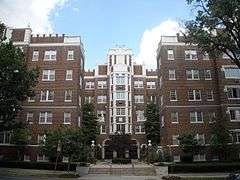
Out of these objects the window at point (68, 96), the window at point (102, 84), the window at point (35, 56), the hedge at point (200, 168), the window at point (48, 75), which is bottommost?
the hedge at point (200, 168)

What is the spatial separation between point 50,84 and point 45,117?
17.3 ft

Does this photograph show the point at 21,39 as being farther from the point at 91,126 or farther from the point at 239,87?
the point at 239,87

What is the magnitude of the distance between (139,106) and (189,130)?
2891 cm

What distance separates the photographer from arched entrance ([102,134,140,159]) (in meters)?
63.5

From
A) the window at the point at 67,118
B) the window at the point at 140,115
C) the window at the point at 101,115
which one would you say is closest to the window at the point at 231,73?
the window at the point at 67,118

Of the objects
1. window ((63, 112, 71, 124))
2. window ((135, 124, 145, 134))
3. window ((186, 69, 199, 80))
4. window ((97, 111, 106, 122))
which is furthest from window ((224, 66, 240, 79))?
window ((97, 111, 106, 122))

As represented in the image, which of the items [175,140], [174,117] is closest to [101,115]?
[174,117]

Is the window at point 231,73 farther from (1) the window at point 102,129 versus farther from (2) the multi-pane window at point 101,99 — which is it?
(2) the multi-pane window at point 101,99

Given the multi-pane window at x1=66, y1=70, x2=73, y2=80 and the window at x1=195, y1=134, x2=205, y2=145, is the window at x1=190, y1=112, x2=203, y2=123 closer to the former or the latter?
the window at x1=195, y1=134, x2=205, y2=145

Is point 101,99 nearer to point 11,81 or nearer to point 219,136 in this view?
point 219,136

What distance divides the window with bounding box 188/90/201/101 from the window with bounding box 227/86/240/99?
4.52 metres

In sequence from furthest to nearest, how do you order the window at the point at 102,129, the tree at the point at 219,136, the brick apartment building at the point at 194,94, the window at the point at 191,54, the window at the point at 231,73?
the window at the point at 102,129, the window at the point at 191,54, the window at the point at 231,73, the brick apartment building at the point at 194,94, the tree at the point at 219,136

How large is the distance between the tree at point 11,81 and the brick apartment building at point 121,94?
3874cm

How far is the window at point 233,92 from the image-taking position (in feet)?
173
